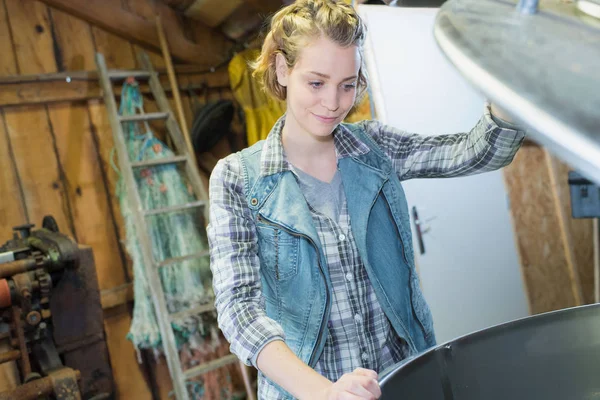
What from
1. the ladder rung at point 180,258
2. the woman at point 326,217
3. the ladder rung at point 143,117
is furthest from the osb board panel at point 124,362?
the woman at point 326,217

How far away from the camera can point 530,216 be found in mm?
2699

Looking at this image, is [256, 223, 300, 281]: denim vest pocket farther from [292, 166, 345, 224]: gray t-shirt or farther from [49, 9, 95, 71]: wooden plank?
[49, 9, 95, 71]: wooden plank

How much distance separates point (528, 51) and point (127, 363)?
2626mm

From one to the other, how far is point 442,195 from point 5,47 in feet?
7.08

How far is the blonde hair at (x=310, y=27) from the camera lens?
0.88 meters

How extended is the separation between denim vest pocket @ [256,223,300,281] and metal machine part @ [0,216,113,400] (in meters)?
0.86

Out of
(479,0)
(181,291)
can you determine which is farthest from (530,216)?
(479,0)

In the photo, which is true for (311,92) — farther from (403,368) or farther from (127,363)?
(127,363)

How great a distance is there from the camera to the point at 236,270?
78cm

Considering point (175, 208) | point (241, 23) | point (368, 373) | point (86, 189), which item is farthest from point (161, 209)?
point (368, 373)

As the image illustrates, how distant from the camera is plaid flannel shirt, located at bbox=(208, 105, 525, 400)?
0.78 m

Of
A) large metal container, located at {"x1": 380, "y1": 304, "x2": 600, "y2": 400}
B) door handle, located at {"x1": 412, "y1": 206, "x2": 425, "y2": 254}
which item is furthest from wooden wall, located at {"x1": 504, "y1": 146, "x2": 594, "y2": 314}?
large metal container, located at {"x1": 380, "y1": 304, "x2": 600, "y2": 400}

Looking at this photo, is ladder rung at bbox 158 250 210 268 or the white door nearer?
the white door

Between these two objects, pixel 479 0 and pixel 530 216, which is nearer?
pixel 479 0
